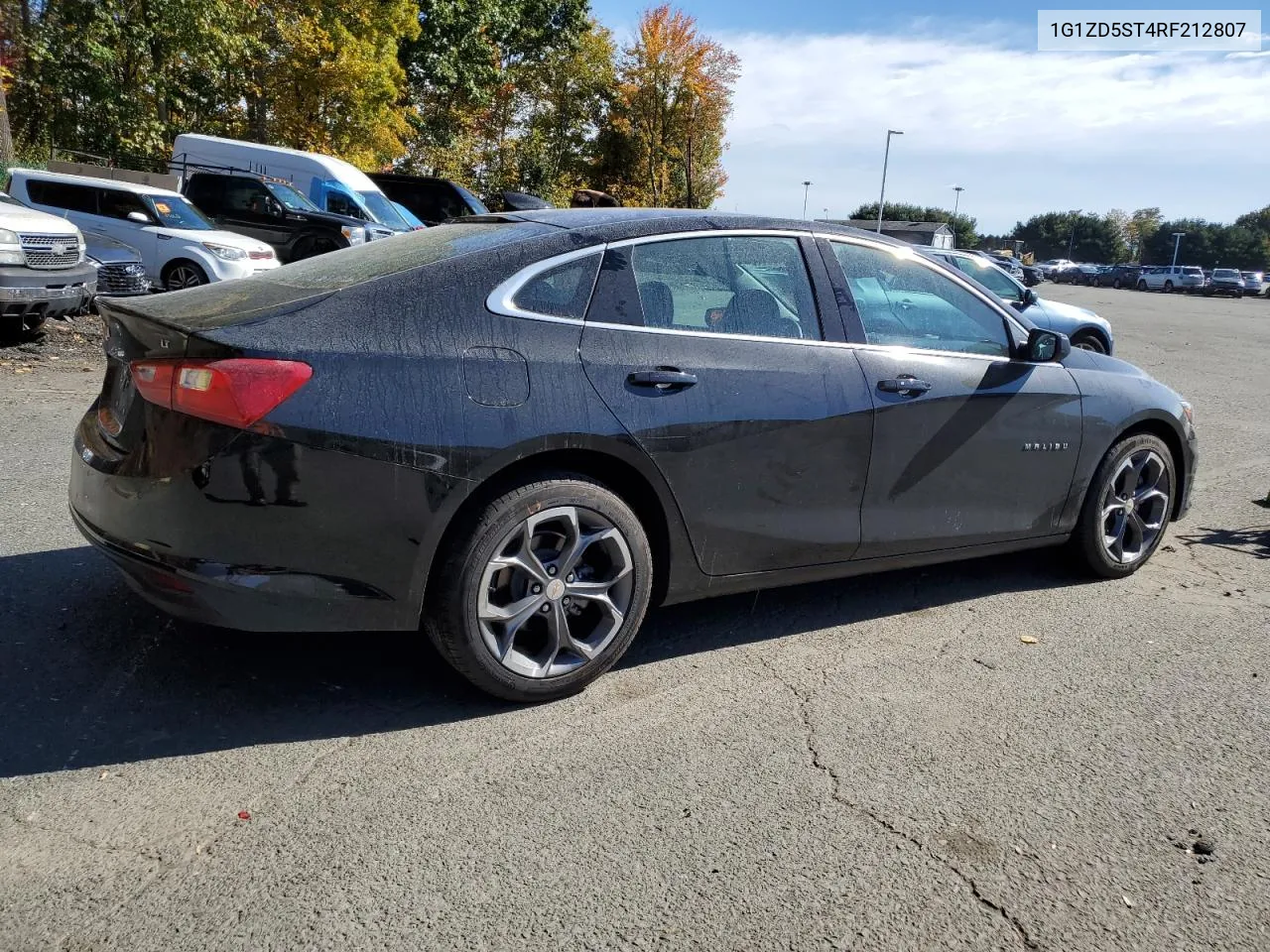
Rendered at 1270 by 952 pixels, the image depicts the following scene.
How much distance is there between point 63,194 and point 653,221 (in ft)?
41.4

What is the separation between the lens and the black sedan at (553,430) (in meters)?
2.93

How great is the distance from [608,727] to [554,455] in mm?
901

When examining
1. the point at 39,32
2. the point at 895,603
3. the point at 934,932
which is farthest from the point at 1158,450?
the point at 39,32

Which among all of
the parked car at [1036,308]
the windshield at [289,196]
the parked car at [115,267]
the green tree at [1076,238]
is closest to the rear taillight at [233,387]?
the parked car at [115,267]

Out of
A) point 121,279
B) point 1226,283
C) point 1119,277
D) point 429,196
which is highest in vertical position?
point 1119,277

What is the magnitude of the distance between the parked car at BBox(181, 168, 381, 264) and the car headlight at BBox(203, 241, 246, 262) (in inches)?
116

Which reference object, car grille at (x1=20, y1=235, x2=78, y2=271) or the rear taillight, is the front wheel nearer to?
car grille at (x1=20, y1=235, x2=78, y2=271)

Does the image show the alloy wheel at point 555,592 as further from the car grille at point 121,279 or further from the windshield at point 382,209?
the windshield at point 382,209

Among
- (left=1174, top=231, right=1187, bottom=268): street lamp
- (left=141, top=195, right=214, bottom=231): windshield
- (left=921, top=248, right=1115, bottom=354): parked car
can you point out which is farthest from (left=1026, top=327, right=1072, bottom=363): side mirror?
(left=1174, top=231, right=1187, bottom=268): street lamp

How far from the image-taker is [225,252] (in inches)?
523

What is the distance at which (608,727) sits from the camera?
10.7 ft

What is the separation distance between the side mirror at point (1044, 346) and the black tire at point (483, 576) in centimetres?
209

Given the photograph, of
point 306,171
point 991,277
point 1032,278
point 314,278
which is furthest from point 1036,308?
point 306,171

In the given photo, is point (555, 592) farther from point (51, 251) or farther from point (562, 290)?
point (51, 251)
